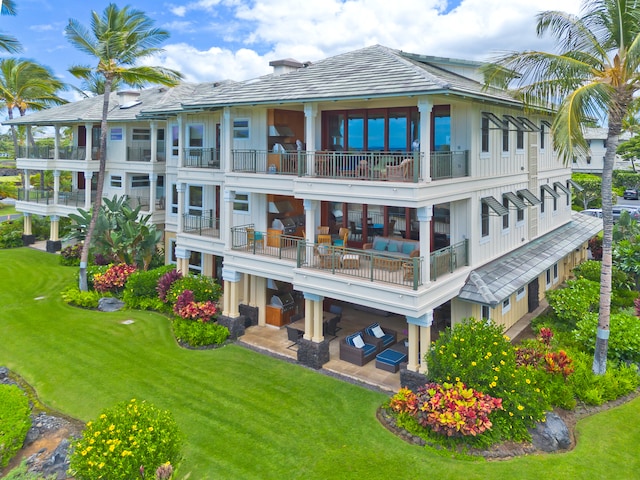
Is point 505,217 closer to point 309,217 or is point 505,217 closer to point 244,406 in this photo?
point 309,217

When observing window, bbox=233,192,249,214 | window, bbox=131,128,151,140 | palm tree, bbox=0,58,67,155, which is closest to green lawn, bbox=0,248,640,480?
window, bbox=233,192,249,214

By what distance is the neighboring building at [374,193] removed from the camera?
47.9 feet

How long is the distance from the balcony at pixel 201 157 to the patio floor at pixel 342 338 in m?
7.72

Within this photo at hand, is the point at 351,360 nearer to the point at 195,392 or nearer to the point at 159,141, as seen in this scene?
the point at 195,392

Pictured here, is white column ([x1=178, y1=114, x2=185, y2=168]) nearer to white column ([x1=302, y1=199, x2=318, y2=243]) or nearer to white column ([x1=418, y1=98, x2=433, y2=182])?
white column ([x1=302, y1=199, x2=318, y2=243])

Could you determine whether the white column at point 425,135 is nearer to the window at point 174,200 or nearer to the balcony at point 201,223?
the balcony at point 201,223

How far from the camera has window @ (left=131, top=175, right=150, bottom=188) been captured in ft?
98.4

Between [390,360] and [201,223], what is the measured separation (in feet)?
36.8

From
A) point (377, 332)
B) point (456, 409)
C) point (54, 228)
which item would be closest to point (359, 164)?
point (377, 332)

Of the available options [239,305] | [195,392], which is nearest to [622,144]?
[239,305]

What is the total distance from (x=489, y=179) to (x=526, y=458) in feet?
31.9

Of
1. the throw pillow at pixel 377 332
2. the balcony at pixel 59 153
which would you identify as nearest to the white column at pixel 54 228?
the balcony at pixel 59 153

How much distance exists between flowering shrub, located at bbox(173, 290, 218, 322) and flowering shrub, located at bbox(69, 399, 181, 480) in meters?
8.58

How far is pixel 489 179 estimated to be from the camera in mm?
17672
